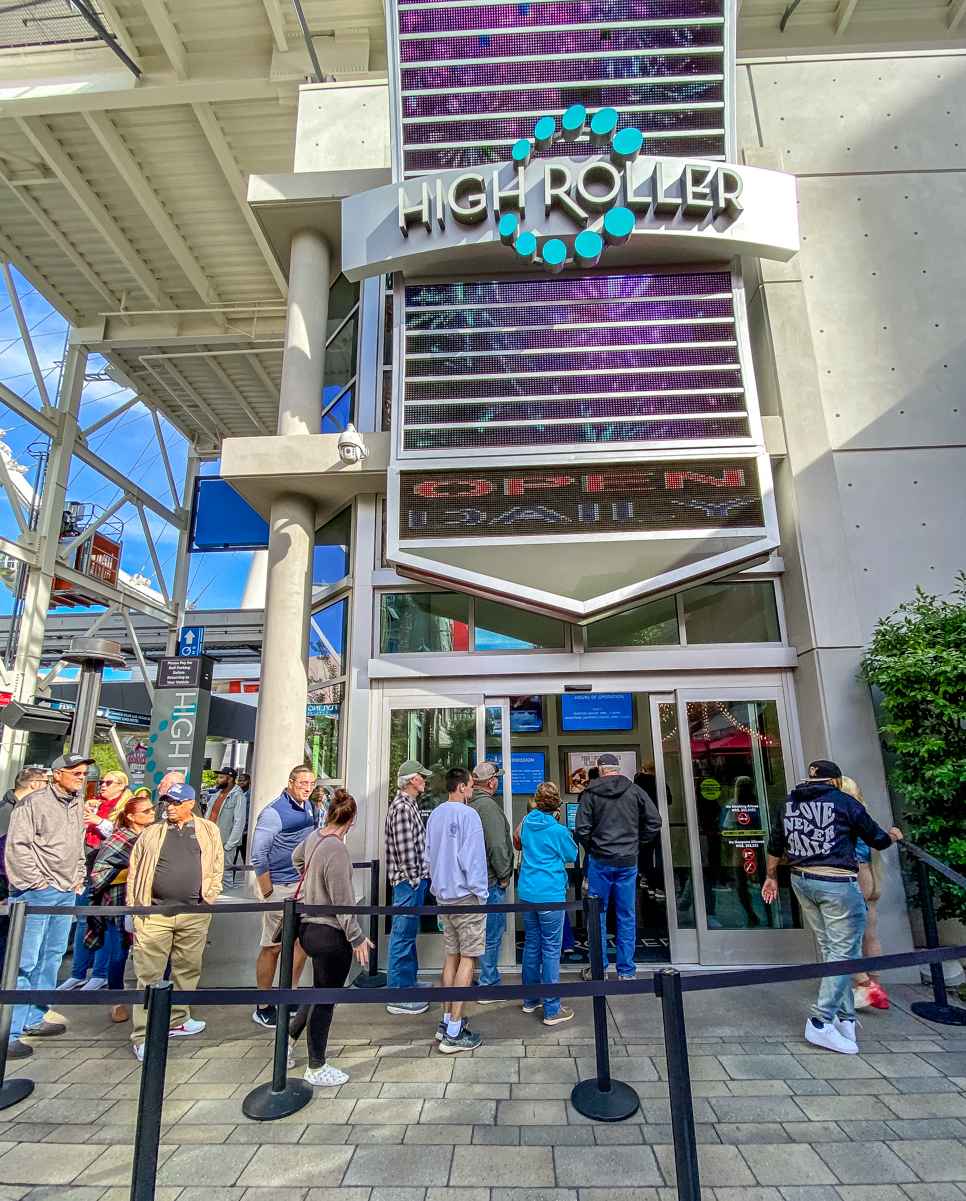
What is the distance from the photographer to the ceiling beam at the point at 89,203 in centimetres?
1225

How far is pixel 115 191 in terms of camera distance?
13672 millimetres

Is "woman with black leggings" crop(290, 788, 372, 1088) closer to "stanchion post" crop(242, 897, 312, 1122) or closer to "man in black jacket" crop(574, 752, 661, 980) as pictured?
"stanchion post" crop(242, 897, 312, 1122)

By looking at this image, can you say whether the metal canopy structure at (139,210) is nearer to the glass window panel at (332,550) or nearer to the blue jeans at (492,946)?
the glass window panel at (332,550)

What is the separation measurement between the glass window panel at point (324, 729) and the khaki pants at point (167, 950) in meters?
2.45

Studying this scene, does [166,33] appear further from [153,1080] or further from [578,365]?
[153,1080]

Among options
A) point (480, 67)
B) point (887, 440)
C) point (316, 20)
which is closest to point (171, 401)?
point (316, 20)

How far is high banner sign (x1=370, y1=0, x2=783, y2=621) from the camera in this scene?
21.7 feet

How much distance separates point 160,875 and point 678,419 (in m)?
5.89

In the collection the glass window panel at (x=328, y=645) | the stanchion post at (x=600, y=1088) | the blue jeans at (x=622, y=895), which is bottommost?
the stanchion post at (x=600, y=1088)

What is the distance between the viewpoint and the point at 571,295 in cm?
716

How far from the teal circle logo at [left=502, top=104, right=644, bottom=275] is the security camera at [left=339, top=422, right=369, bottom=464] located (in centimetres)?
245

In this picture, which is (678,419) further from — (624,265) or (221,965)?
(221,965)

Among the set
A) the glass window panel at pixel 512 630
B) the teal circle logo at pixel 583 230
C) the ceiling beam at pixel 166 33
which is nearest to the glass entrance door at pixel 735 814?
the glass window panel at pixel 512 630

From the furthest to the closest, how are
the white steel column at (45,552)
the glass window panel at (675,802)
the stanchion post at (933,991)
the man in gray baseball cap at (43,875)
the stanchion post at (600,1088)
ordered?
the white steel column at (45,552) < the glass window panel at (675,802) < the stanchion post at (933,991) < the man in gray baseball cap at (43,875) < the stanchion post at (600,1088)
